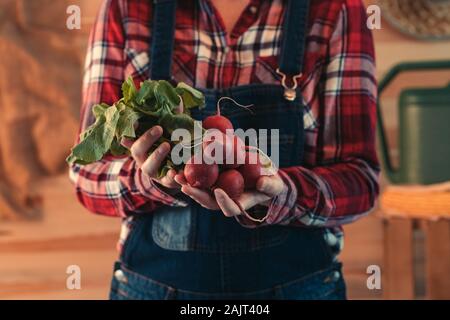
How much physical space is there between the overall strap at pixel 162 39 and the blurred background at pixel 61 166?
28.6 inches

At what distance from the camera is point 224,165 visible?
66 cm

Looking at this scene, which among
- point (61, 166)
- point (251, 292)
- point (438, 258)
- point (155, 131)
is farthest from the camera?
point (61, 166)

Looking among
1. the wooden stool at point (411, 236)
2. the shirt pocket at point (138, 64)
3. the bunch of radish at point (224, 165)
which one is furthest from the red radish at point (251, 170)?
the wooden stool at point (411, 236)

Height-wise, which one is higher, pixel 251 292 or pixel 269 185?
pixel 269 185

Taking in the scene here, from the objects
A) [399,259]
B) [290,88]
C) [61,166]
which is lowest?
[399,259]

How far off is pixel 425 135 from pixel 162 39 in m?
0.76

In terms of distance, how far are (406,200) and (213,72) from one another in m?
0.67

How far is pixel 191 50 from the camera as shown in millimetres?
869

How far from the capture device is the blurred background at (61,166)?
1.50 meters

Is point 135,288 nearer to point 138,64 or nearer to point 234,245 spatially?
point 234,245

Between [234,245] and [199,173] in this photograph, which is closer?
[199,173]

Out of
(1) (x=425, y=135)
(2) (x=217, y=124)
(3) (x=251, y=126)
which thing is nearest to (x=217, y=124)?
(2) (x=217, y=124)

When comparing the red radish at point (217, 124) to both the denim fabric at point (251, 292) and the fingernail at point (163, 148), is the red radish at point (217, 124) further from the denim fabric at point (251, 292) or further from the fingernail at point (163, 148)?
the denim fabric at point (251, 292)

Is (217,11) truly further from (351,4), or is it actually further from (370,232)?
(370,232)
